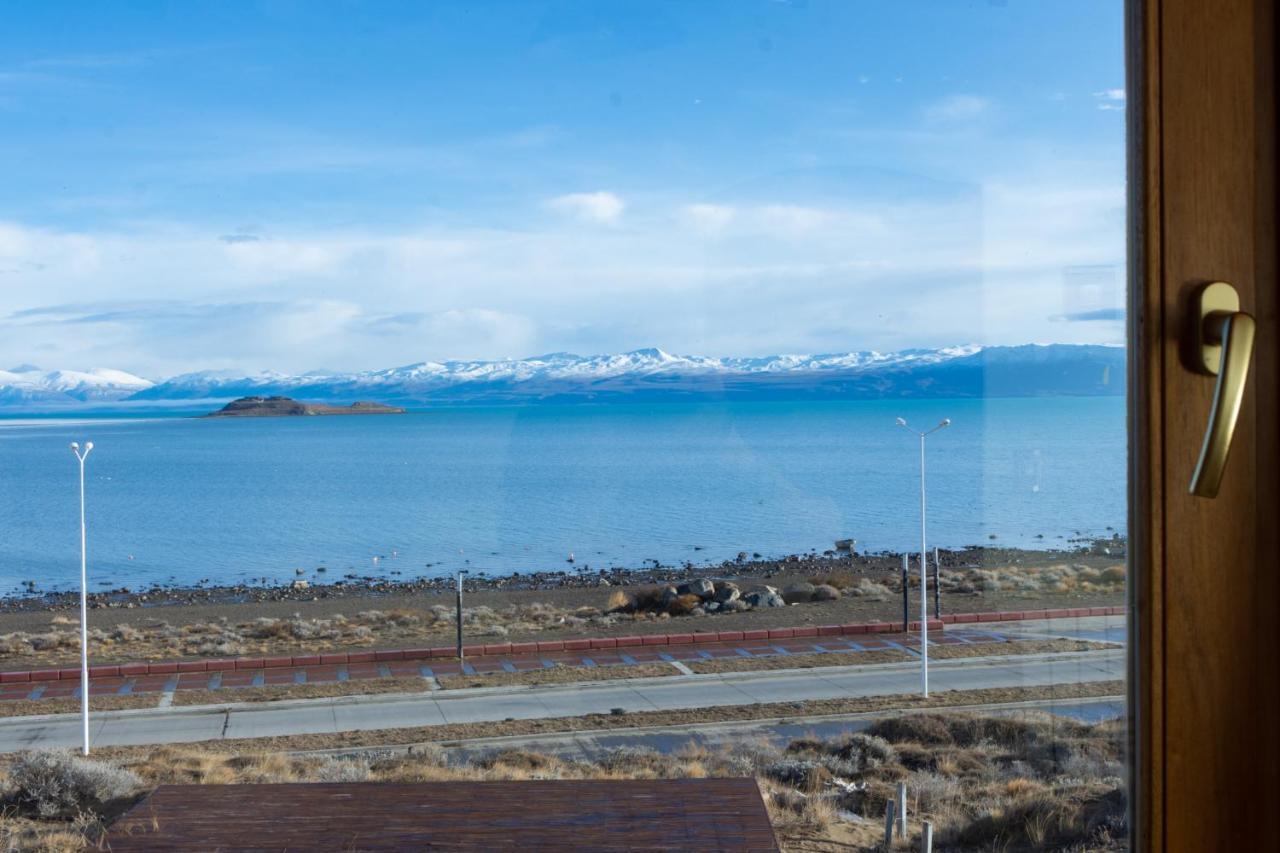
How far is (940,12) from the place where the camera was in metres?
1.43

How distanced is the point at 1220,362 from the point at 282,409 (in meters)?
1.86

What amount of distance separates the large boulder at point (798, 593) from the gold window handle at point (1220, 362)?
2497 mm

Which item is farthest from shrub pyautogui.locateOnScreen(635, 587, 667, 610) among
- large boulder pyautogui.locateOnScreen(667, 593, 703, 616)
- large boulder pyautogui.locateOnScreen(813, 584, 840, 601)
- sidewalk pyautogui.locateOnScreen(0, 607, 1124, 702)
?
large boulder pyautogui.locateOnScreen(813, 584, 840, 601)

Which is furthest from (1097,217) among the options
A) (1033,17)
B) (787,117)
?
(787,117)

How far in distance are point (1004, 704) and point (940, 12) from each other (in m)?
0.88

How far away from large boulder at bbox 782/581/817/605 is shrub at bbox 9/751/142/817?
1726 mm

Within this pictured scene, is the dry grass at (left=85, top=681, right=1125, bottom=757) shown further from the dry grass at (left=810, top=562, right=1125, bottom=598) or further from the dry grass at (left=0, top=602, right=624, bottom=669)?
the dry grass at (left=810, top=562, right=1125, bottom=598)

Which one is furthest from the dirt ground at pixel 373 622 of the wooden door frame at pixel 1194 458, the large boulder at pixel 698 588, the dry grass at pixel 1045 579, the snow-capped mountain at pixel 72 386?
the wooden door frame at pixel 1194 458

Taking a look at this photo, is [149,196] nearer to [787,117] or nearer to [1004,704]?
[787,117]

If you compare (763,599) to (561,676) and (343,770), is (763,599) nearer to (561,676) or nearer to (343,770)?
(561,676)

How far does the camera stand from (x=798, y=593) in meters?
3.22

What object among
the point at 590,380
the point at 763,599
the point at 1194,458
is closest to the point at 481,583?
the point at 763,599

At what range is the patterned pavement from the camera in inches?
130

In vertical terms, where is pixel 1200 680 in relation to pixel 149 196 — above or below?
below
